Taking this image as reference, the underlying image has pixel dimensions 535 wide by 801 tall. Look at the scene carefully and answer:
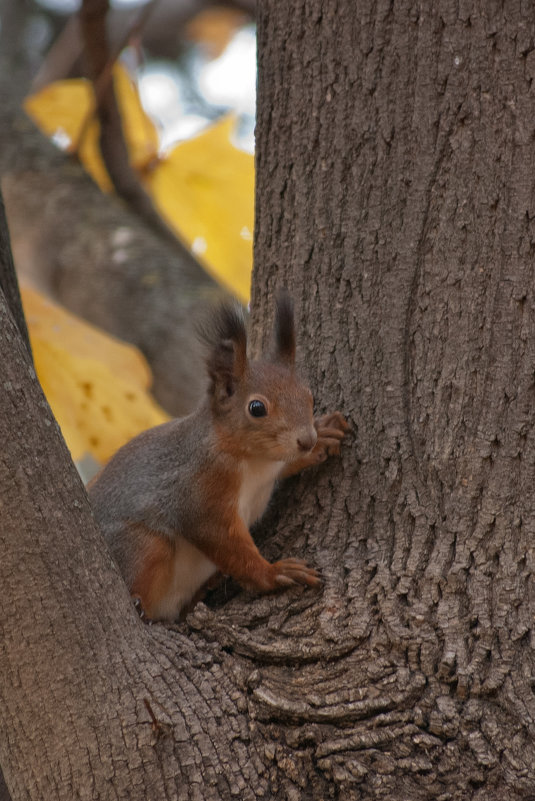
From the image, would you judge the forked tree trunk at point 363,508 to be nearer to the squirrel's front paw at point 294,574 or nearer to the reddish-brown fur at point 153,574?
the squirrel's front paw at point 294,574

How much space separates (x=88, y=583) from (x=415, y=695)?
0.62m

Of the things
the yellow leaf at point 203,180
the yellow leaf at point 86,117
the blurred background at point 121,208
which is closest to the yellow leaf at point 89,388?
the blurred background at point 121,208

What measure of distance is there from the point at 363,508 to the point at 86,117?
243cm

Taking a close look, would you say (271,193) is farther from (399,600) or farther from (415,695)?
(415,695)

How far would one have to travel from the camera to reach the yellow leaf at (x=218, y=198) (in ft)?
11.1

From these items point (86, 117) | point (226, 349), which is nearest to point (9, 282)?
point (226, 349)

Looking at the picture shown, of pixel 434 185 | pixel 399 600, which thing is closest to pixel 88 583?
pixel 399 600

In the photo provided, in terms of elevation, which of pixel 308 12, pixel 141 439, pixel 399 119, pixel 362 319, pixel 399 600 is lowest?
pixel 141 439

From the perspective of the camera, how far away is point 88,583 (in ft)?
5.43

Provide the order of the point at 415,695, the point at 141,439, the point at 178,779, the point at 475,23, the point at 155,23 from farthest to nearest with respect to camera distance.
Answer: the point at 155,23 → the point at 141,439 → the point at 475,23 → the point at 415,695 → the point at 178,779

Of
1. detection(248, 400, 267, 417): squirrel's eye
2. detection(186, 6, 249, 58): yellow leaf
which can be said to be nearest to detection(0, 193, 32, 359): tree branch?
detection(248, 400, 267, 417): squirrel's eye

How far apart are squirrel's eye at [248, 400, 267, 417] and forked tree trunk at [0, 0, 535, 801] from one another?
0.68 ft

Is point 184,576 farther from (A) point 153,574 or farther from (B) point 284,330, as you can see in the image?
(B) point 284,330

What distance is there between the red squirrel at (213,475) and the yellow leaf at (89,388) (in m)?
0.11
